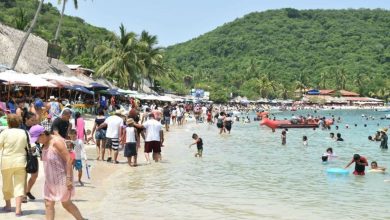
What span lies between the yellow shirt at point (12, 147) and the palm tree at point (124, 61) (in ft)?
133

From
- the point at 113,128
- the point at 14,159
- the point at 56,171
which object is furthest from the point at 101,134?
the point at 56,171

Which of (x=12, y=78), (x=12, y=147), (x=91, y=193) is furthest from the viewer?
(x=12, y=78)

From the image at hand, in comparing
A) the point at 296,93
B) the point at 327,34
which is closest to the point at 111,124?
the point at 296,93

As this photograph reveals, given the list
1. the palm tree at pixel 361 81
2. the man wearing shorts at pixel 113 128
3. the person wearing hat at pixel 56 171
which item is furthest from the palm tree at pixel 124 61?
the palm tree at pixel 361 81

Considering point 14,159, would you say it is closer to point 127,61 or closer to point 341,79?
point 127,61

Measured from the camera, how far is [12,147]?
287 inches

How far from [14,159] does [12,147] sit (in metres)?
0.17

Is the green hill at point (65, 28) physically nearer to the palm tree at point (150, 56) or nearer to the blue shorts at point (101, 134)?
the palm tree at point (150, 56)

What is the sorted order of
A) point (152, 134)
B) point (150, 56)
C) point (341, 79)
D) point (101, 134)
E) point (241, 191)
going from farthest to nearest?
1. point (341, 79)
2. point (150, 56)
3. point (152, 134)
4. point (101, 134)
5. point (241, 191)

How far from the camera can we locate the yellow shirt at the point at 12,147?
23.8 feet

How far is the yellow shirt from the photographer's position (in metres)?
7.26

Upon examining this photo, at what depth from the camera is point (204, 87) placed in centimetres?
11975

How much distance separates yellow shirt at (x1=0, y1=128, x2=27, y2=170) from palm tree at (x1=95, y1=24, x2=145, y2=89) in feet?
133

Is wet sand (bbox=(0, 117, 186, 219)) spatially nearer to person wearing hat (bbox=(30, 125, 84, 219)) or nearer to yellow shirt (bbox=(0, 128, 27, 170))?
yellow shirt (bbox=(0, 128, 27, 170))
